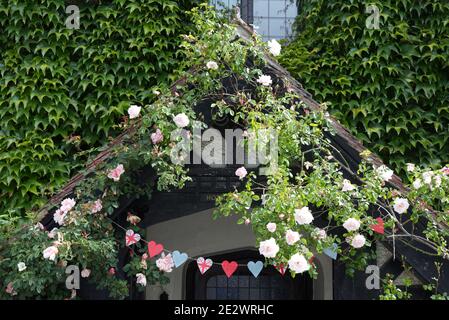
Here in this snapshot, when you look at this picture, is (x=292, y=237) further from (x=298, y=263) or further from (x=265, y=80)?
(x=265, y=80)

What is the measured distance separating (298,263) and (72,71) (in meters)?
3.49

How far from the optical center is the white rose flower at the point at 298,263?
5.00 metres

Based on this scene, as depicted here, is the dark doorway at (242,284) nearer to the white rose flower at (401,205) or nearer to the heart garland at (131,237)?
the heart garland at (131,237)

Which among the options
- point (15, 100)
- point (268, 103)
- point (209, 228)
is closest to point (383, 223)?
point (268, 103)

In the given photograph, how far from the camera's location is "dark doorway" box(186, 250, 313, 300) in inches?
307

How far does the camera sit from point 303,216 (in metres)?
5.11

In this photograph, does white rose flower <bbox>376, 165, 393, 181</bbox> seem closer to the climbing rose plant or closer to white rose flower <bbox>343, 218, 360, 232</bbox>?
the climbing rose plant

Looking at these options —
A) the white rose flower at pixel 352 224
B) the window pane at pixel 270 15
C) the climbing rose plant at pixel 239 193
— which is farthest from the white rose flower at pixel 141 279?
the window pane at pixel 270 15

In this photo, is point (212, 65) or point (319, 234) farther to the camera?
point (212, 65)

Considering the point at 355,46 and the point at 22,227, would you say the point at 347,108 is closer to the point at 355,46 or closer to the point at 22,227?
the point at 355,46

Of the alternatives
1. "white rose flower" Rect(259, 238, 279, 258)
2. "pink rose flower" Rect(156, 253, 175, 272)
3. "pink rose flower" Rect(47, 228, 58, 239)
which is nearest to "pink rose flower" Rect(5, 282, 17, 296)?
"pink rose flower" Rect(47, 228, 58, 239)

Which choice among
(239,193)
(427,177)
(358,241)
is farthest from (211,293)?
(427,177)

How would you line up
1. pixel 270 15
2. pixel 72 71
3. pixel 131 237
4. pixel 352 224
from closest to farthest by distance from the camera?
pixel 352 224 → pixel 131 237 → pixel 72 71 → pixel 270 15

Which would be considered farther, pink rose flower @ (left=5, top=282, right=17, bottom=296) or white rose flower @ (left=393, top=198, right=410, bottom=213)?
pink rose flower @ (left=5, top=282, right=17, bottom=296)
